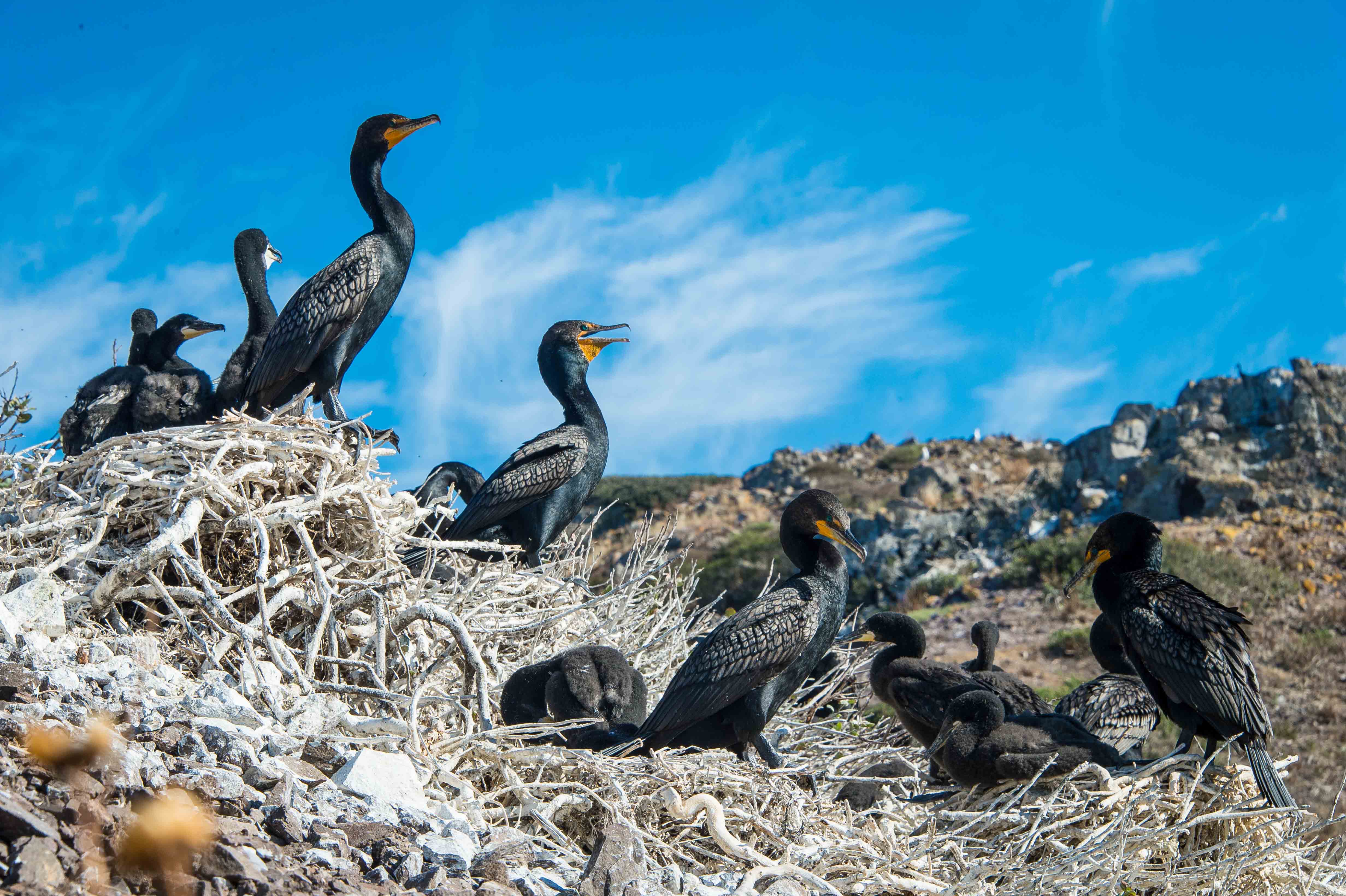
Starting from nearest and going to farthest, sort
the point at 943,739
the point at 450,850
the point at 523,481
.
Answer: the point at 450,850, the point at 943,739, the point at 523,481

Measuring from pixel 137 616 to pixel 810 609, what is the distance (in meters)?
3.02

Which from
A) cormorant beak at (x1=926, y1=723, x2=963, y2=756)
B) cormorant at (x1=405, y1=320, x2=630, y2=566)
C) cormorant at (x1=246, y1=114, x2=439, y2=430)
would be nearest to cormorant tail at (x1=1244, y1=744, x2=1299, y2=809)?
cormorant beak at (x1=926, y1=723, x2=963, y2=756)

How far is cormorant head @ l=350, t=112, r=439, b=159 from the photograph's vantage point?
733 centimetres

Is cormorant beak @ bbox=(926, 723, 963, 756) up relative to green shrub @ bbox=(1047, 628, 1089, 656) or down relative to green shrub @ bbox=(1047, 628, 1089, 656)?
down

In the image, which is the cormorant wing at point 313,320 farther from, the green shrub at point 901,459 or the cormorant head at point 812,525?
the green shrub at point 901,459

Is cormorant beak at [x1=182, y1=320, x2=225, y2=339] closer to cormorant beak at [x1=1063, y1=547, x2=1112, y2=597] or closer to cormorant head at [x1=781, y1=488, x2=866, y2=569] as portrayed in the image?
cormorant head at [x1=781, y1=488, x2=866, y2=569]

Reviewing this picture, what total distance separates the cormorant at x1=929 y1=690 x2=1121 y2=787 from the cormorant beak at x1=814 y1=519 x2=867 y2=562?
0.82 m

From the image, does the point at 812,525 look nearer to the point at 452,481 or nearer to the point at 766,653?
the point at 766,653

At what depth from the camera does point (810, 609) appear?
5.50m

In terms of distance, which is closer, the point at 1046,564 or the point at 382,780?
the point at 382,780

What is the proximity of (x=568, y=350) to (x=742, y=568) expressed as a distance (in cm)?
1401

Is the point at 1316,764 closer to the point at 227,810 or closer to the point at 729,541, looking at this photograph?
the point at 729,541

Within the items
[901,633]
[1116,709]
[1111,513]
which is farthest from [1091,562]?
[1111,513]

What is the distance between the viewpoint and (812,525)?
578 cm
